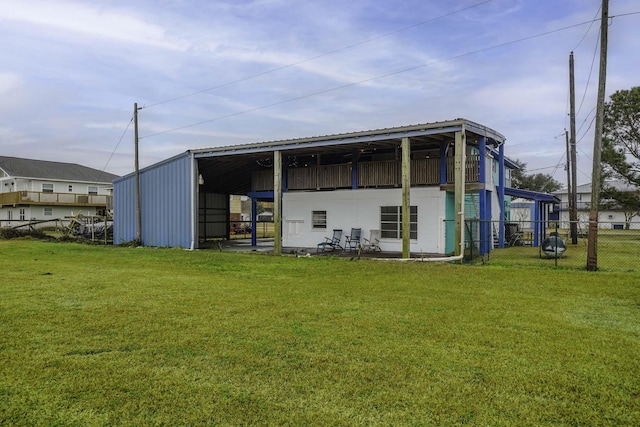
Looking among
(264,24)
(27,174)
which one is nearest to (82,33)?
(264,24)

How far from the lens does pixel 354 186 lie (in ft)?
60.1

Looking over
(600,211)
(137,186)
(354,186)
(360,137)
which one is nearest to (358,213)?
(354,186)

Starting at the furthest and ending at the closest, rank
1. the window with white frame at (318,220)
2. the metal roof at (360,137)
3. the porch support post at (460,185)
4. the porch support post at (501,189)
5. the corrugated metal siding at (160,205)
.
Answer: the corrugated metal siding at (160,205), the window with white frame at (318,220), the porch support post at (501,189), the metal roof at (360,137), the porch support post at (460,185)

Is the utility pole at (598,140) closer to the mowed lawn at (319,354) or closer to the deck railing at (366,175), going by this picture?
the mowed lawn at (319,354)

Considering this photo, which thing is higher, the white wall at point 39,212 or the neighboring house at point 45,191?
the neighboring house at point 45,191

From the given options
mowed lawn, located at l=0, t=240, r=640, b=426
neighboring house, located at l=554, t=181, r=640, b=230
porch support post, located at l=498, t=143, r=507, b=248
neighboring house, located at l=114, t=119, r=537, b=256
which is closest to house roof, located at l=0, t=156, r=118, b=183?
neighboring house, located at l=114, t=119, r=537, b=256

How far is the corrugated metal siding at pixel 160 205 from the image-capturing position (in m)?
19.6

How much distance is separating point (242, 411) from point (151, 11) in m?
13.1

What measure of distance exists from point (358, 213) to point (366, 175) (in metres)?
1.58

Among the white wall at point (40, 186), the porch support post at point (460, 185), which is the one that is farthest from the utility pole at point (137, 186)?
the white wall at point (40, 186)

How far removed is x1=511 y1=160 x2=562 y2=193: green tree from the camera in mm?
64312

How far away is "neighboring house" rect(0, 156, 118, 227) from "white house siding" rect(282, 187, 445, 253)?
24600 mm

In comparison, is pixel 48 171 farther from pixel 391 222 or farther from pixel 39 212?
pixel 391 222

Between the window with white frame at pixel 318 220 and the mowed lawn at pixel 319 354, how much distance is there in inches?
391
